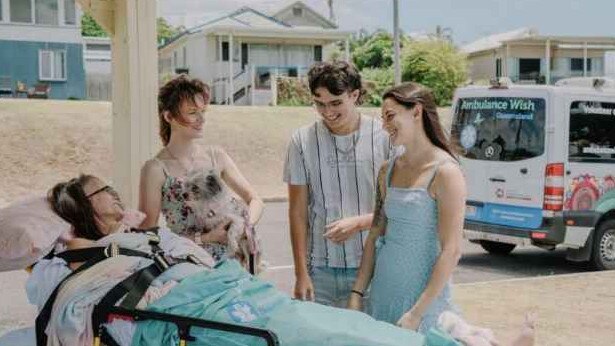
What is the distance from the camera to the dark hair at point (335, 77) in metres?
3.42

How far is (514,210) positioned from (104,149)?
1557 cm

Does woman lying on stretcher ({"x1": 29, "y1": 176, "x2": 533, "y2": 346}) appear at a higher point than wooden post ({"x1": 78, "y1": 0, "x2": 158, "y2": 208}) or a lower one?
lower

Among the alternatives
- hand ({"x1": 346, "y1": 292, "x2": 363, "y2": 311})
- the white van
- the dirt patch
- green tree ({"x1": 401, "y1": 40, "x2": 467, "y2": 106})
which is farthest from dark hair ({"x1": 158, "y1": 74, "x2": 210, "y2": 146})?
green tree ({"x1": 401, "y1": 40, "x2": 467, "y2": 106})

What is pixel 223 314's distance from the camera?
2543 mm

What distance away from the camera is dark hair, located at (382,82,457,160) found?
3121mm

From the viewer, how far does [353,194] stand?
11.8 ft

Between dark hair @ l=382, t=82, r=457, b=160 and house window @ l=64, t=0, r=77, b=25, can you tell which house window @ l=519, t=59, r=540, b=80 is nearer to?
house window @ l=64, t=0, r=77, b=25

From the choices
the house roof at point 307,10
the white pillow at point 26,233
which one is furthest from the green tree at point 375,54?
the white pillow at point 26,233

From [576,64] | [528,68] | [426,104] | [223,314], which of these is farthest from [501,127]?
[576,64]

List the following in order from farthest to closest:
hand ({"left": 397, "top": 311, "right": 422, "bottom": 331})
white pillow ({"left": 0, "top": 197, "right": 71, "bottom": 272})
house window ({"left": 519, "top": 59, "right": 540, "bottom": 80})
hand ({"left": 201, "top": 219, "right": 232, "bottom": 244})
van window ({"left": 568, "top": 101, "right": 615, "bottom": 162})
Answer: house window ({"left": 519, "top": 59, "right": 540, "bottom": 80})
van window ({"left": 568, "top": 101, "right": 615, "bottom": 162})
hand ({"left": 201, "top": 219, "right": 232, "bottom": 244})
hand ({"left": 397, "top": 311, "right": 422, "bottom": 331})
white pillow ({"left": 0, "top": 197, "right": 71, "bottom": 272})

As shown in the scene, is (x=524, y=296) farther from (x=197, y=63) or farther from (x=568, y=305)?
(x=197, y=63)

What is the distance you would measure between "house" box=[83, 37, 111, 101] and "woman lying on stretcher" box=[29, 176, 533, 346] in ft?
119

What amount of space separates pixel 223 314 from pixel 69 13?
36518 millimetres

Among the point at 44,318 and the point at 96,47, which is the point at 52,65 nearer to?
the point at 96,47
